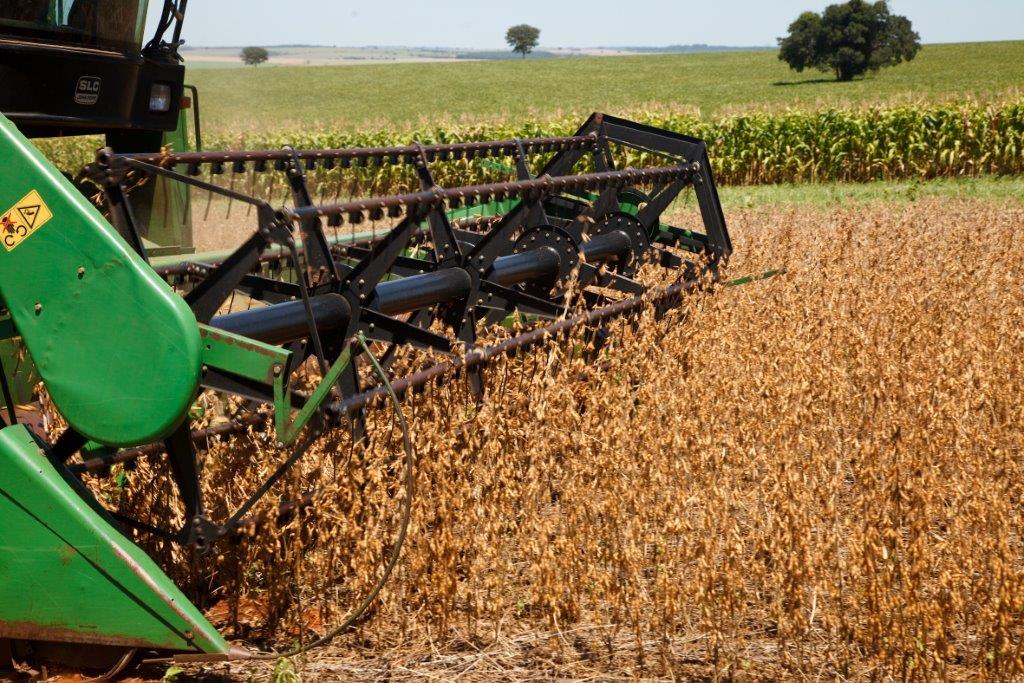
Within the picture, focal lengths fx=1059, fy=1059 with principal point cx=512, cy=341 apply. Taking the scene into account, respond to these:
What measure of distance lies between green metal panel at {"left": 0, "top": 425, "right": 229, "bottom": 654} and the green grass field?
106 feet

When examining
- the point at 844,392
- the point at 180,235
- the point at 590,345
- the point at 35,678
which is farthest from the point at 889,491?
the point at 180,235

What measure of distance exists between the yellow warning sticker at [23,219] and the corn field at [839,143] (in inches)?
514

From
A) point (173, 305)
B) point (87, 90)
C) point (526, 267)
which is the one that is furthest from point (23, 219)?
point (87, 90)

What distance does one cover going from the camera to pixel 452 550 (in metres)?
2.84

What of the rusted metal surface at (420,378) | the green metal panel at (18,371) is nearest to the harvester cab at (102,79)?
the green metal panel at (18,371)

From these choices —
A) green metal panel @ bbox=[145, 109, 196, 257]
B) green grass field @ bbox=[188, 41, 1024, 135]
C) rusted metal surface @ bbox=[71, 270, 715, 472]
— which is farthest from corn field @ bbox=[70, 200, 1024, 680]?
green grass field @ bbox=[188, 41, 1024, 135]

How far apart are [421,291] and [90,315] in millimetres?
1527

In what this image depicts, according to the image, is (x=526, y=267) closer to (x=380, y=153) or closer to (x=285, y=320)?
(x=380, y=153)

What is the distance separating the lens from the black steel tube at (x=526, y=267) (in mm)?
4211

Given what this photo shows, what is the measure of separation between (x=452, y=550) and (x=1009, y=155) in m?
15.8

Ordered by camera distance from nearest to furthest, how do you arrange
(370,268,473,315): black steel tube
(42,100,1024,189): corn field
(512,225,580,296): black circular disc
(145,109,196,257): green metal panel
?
(370,268,473,315): black steel tube < (512,225,580,296): black circular disc < (145,109,196,257): green metal panel < (42,100,1024,189): corn field

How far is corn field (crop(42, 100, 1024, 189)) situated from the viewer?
16.2 m

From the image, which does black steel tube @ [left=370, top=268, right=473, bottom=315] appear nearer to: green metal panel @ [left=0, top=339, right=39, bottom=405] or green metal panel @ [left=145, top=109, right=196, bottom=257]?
green metal panel @ [left=0, top=339, right=39, bottom=405]

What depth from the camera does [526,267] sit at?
4348 millimetres
